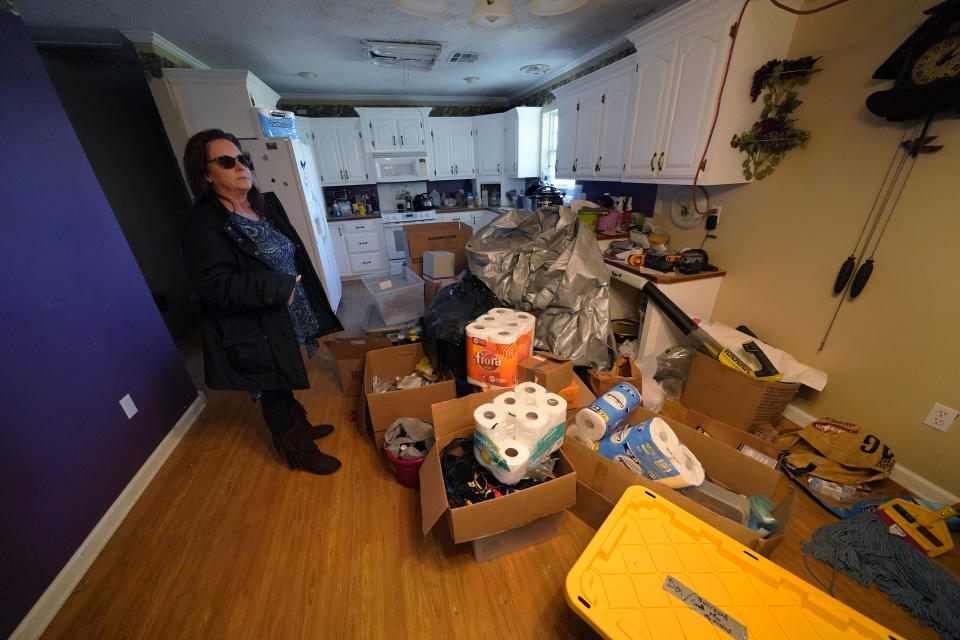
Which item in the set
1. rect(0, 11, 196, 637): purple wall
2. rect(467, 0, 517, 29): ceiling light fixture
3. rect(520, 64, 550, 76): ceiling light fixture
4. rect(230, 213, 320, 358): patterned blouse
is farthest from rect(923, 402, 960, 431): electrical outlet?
rect(520, 64, 550, 76): ceiling light fixture

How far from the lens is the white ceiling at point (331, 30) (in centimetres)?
217

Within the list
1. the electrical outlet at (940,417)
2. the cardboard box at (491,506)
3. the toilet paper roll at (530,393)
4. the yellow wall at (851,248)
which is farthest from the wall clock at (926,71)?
the cardboard box at (491,506)

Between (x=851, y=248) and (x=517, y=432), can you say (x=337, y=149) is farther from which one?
(x=851, y=248)

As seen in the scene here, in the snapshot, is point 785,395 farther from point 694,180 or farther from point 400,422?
point 400,422

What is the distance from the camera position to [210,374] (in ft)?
4.48

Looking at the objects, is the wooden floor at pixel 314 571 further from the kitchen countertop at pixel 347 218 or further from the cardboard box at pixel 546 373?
the kitchen countertop at pixel 347 218

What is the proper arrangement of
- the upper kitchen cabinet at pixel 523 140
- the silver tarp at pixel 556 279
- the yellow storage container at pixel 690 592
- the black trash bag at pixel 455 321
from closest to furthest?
the yellow storage container at pixel 690 592 < the black trash bag at pixel 455 321 < the silver tarp at pixel 556 279 < the upper kitchen cabinet at pixel 523 140

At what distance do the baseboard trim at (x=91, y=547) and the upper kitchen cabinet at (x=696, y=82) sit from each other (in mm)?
3529

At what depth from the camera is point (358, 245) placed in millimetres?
4902

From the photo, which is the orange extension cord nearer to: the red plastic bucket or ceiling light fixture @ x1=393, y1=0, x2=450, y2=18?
ceiling light fixture @ x1=393, y1=0, x2=450, y2=18

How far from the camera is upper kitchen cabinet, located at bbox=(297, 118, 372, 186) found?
4578 millimetres

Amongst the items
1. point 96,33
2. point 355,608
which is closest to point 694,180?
point 355,608

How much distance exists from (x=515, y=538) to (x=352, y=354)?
57.6 inches

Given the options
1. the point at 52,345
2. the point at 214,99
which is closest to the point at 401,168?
the point at 214,99
